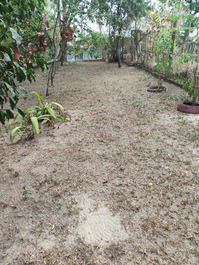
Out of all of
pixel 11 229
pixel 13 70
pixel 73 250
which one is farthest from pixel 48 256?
pixel 13 70

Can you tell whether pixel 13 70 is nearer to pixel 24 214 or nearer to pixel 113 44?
pixel 24 214

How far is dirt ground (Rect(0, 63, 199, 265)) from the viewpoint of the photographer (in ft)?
4.75

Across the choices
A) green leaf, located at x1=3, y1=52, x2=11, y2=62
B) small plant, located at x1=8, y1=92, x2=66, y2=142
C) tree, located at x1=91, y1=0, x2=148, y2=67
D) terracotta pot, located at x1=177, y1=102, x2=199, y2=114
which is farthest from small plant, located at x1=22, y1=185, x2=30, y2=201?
tree, located at x1=91, y1=0, x2=148, y2=67

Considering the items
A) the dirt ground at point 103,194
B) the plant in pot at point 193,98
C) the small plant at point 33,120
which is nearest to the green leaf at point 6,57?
the dirt ground at point 103,194

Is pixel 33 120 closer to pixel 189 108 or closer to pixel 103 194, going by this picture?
pixel 103 194

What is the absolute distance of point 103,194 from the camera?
1985mm

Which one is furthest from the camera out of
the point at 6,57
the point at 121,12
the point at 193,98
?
the point at 121,12

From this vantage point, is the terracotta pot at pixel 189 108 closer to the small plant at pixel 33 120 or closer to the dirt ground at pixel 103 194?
the dirt ground at pixel 103 194

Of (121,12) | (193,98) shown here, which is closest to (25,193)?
(193,98)

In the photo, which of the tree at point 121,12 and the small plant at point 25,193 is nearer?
the small plant at point 25,193

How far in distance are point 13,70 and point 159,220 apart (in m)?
1.48

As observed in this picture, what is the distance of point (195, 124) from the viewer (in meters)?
3.54

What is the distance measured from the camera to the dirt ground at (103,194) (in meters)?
1.45

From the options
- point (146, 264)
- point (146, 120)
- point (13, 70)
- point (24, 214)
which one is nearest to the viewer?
point (13, 70)
